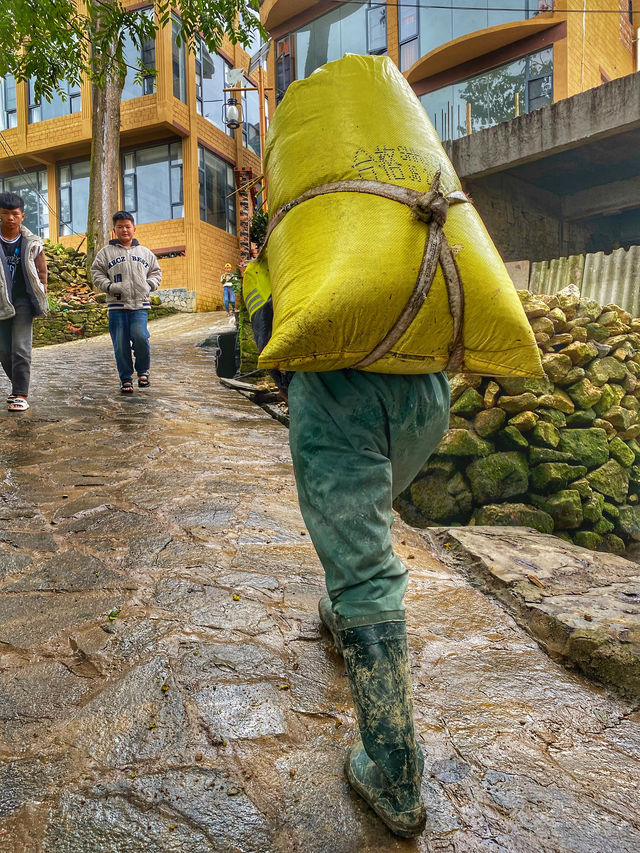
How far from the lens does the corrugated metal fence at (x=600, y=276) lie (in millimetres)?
8164

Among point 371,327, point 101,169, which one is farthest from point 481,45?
point 371,327

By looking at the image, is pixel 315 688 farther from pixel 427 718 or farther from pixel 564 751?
pixel 564 751

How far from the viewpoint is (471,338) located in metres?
1.38

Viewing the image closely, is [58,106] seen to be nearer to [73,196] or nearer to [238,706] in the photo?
[73,196]

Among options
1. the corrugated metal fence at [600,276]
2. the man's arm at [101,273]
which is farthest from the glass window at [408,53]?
the man's arm at [101,273]

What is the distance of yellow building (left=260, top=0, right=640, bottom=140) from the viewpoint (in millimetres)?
13727

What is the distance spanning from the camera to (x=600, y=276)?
8.55 m

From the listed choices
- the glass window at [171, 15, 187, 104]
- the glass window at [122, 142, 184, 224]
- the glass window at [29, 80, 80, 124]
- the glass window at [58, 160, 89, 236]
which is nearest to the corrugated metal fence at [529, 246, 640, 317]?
the glass window at [122, 142, 184, 224]

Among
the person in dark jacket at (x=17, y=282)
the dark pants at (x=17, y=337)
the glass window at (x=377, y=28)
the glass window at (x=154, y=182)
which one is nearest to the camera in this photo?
the person in dark jacket at (x=17, y=282)

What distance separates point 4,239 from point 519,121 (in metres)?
8.41

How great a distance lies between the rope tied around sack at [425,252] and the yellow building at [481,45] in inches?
502

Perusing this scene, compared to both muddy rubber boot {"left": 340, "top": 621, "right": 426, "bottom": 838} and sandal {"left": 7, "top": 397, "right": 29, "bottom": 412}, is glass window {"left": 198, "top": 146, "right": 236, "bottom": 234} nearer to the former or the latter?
sandal {"left": 7, "top": 397, "right": 29, "bottom": 412}

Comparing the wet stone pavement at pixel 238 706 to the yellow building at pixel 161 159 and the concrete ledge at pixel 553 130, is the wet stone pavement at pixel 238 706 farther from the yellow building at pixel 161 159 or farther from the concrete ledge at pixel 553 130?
the yellow building at pixel 161 159

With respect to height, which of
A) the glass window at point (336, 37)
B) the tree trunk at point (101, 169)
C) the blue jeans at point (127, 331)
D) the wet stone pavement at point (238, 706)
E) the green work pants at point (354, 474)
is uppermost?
the glass window at point (336, 37)
